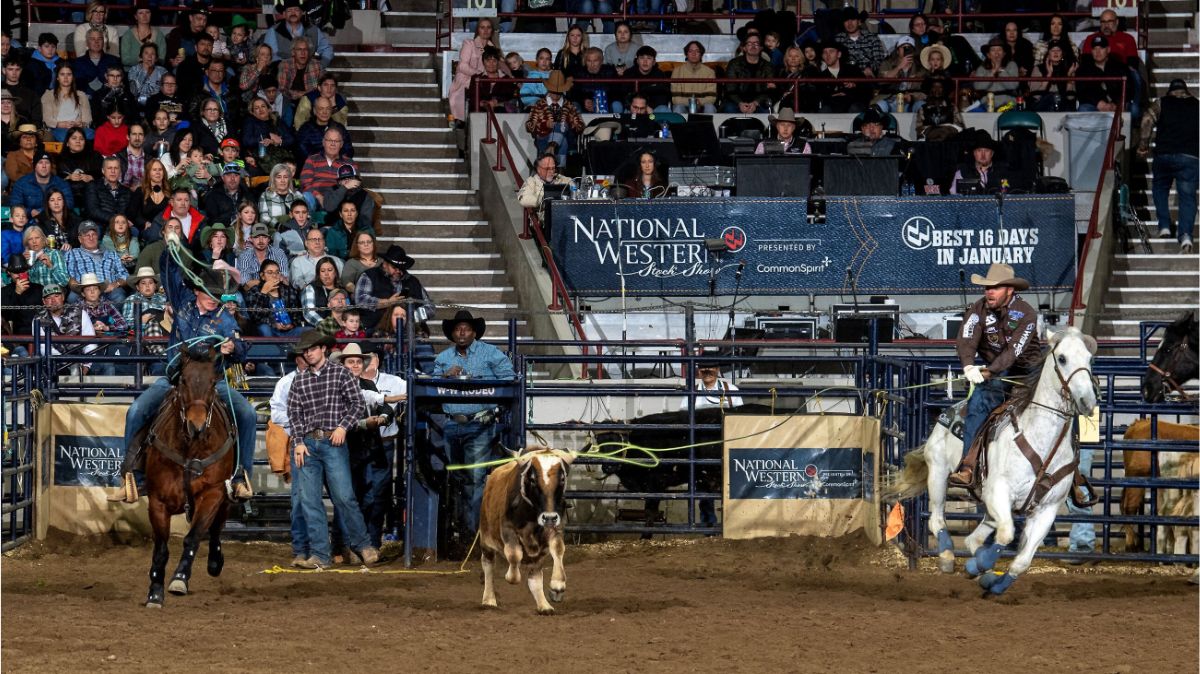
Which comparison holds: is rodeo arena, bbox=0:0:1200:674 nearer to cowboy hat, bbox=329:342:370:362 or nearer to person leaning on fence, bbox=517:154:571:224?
person leaning on fence, bbox=517:154:571:224

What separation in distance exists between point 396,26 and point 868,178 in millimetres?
8668

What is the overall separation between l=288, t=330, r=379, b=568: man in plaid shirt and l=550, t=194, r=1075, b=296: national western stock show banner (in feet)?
21.1

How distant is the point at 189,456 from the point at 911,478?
5.29 m

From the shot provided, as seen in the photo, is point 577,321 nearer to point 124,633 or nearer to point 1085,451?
point 1085,451

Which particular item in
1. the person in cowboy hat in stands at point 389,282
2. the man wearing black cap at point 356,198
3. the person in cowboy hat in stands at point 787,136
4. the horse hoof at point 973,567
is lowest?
the horse hoof at point 973,567

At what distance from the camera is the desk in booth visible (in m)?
13.6

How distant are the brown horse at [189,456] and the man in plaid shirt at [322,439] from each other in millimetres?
1356

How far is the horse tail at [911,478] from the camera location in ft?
41.9

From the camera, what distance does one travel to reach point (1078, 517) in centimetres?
1330

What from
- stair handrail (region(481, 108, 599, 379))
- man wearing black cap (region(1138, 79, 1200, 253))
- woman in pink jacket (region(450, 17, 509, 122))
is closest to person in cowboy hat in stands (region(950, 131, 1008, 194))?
man wearing black cap (region(1138, 79, 1200, 253))

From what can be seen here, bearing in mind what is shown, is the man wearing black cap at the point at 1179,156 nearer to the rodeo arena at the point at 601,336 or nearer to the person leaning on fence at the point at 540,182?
the rodeo arena at the point at 601,336

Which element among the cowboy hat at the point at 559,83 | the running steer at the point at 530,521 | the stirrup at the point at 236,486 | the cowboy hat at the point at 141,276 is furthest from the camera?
the cowboy hat at the point at 559,83

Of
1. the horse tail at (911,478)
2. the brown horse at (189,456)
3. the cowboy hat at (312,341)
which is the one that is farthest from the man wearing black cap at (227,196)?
the horse tail at (911,478)

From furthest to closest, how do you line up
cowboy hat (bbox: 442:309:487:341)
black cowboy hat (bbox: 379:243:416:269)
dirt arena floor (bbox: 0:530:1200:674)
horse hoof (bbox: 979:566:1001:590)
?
black cowboy hat (bbox: 379:243:416:269) < cowboy hat (bbox: 442:309:487:341) < horse hoof (bbox: 979:566:1001:590) < dirt arena floor (bbox: 0:530:1200:674)
